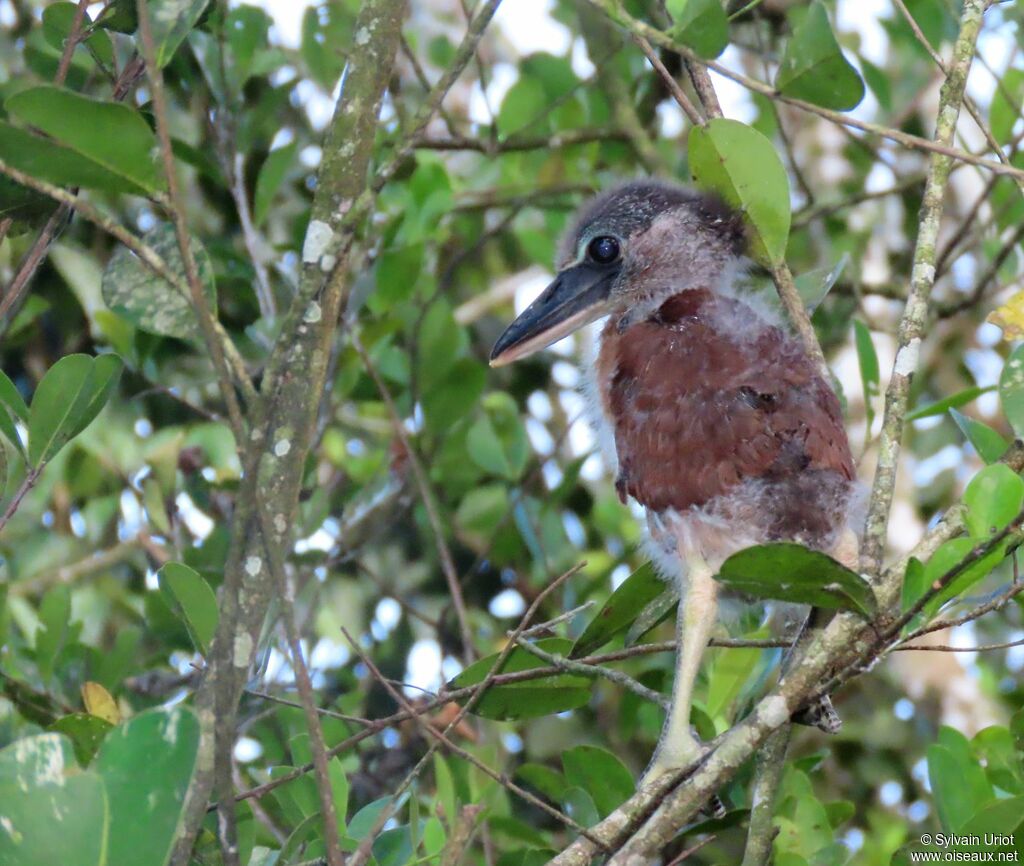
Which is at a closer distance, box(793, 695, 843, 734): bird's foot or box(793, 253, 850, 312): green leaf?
box(793, 695, 843, 734): bird's foot

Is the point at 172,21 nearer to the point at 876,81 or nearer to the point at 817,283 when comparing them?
the point at 817,283

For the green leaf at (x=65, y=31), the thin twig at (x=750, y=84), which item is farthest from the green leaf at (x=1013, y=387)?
the green leaf at (x=65, y=31)

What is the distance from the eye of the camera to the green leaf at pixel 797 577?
1.46m

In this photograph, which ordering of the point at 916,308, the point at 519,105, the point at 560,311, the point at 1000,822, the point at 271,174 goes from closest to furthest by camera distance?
1. the point at 1000,822
2. the point at 916,308
3. the point at 560,311
4. the point at 271,174
5. the point at 519,105

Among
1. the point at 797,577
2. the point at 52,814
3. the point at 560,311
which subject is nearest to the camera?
the point at 52,814

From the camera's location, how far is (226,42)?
9.96 ft

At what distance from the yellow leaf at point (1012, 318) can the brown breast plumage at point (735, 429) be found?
28 centimetres

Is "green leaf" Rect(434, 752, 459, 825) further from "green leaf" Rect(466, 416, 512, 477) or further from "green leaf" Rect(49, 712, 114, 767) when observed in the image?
"green leaf" Rect(466, 416, 512, 477)

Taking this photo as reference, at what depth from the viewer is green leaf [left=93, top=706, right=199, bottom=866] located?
1.27 metres

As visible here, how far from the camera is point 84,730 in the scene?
1.89 m

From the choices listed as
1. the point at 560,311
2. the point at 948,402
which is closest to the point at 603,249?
the point at 560,311

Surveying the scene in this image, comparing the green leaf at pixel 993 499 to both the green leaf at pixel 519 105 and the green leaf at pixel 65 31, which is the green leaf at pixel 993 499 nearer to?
the green leaf at pixel 65 31

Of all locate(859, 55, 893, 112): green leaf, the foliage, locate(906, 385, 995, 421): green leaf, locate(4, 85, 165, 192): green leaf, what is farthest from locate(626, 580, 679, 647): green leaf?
locate(859, 55, 893, 112): green leaf

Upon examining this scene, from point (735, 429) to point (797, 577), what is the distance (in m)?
0.48
